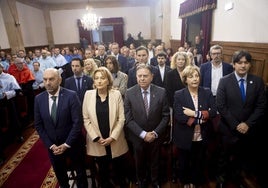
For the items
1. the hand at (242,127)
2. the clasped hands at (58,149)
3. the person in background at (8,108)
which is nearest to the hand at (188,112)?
the hand at (242,127)

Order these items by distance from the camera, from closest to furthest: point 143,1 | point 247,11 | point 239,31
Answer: point 247,11
point 239,31
point 143,1

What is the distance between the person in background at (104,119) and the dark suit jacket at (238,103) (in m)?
1.20

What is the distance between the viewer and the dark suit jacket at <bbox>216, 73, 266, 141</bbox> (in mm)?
2117

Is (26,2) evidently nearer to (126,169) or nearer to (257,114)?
(126,169)

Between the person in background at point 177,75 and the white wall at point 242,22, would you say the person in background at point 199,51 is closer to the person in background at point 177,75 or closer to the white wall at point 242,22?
the white wall at point 242,22

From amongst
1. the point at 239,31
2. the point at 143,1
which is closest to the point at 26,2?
the point at 143,1

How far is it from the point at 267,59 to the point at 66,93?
11.1 feet

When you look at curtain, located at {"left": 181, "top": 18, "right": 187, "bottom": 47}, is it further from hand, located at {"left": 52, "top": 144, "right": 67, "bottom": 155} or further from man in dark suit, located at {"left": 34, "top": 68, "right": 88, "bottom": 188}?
hand, located at {"left": 52, "top": 144, "right": 67, "bottom": 155}

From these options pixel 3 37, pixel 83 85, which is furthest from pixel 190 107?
pixel 3 37

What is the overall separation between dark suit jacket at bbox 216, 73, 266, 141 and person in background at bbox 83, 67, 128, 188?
3.93ft

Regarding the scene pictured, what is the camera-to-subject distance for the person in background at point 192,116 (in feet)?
6.69

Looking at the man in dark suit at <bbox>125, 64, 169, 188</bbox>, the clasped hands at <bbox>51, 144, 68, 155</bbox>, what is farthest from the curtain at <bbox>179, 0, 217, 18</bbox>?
the clasped hands at <bbox>51, 144, 68, 155</bbox>

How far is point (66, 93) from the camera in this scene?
210 cm

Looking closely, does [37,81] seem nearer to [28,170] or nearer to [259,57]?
[28,170]
